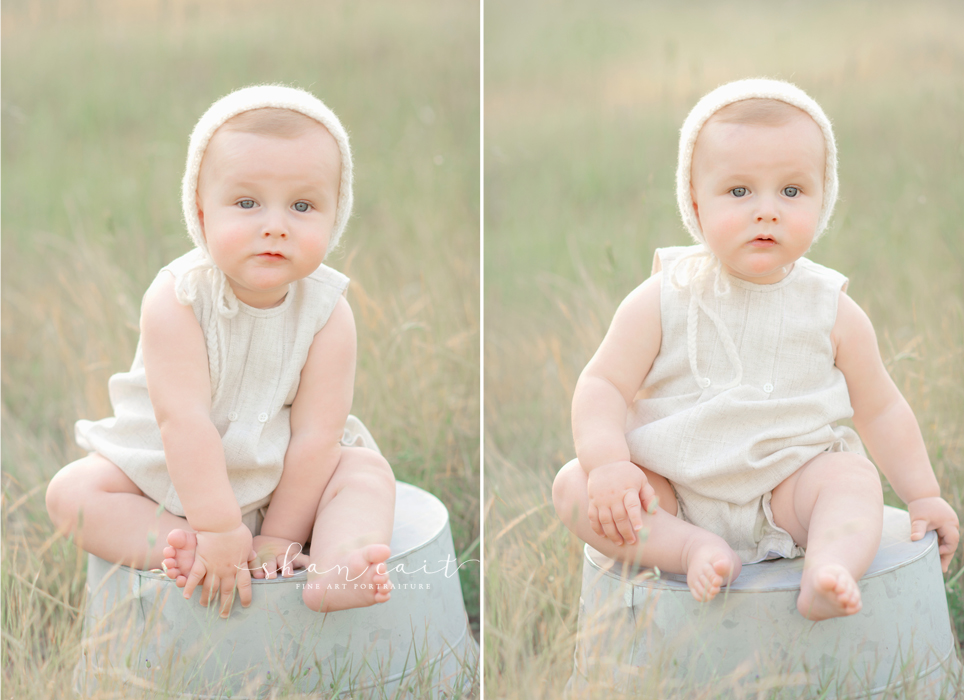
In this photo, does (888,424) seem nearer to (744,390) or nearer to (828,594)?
(744,390)

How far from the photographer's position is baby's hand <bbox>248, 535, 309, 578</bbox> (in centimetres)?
191

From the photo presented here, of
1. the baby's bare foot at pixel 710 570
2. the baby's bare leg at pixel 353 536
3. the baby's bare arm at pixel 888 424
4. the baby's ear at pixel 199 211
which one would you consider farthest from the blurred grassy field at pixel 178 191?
the baby's bare arm at pixel 888 424

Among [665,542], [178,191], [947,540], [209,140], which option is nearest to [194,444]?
[209,140]

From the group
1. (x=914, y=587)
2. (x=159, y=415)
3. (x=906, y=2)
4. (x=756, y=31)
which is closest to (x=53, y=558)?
(x=159, y=415)

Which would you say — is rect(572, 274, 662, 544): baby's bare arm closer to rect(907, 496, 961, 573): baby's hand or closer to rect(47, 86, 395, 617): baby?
rect(47, 86, 395, 617): baby

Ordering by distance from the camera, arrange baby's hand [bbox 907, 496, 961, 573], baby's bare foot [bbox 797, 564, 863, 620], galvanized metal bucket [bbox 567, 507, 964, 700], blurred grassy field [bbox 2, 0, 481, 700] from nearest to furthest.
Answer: baby's bare foot [bbox 797, 564, 863, 620], galvanized metal bucket [bbox 567, 507, 964, 700], baby's hand [bbox 907, 496, 961, 573], blurred grassy field [bbox 2, 0, 481, 700]

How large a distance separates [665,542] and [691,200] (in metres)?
0.67

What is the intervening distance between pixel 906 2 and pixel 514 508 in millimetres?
2339

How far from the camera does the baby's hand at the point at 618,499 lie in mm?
1906

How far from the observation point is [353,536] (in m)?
1.94

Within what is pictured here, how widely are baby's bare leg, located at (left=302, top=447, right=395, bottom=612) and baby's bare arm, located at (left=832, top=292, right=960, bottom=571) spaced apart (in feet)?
3.16

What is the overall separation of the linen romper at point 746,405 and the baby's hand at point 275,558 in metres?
0.69

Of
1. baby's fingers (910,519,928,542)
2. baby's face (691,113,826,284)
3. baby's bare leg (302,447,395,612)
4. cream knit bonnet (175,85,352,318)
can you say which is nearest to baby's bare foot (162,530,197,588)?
baby's bare leg (302,447,395,612)

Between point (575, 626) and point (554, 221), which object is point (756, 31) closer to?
point (554, 221)
